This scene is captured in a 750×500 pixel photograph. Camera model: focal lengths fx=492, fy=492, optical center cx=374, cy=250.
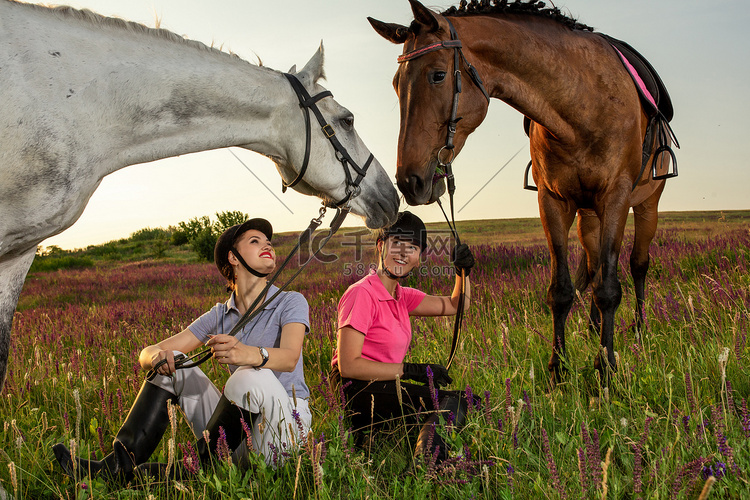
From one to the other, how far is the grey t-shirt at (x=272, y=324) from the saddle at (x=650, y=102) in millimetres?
2913

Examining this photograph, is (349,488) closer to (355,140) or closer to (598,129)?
(355,140)

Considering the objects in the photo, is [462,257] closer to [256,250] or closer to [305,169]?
[305,169]

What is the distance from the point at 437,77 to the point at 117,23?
6.12 ft

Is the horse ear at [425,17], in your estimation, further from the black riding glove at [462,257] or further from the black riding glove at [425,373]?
the black riding glove at [425,373]

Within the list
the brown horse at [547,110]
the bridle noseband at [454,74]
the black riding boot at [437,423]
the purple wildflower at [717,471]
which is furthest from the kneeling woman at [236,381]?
the purple wildflower at [717,471]

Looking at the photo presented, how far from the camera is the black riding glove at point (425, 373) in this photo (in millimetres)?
2588

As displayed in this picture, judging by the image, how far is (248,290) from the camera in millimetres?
2920

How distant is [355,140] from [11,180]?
1.77 metres

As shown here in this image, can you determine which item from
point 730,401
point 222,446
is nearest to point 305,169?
point 222,446

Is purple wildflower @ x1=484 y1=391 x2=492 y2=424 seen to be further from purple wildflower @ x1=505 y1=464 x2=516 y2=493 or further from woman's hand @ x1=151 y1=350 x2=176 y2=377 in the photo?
woman's hand @ x1=151 y1=350 x2=176 y2=377

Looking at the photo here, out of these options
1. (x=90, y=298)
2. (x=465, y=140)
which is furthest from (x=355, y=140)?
(x=90, y=298)

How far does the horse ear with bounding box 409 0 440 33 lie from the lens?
3.18m

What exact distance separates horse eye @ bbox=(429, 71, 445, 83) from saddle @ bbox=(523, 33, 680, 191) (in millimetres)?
1782

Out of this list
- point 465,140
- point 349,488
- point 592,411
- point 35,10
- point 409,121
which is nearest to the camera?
point 349,488
